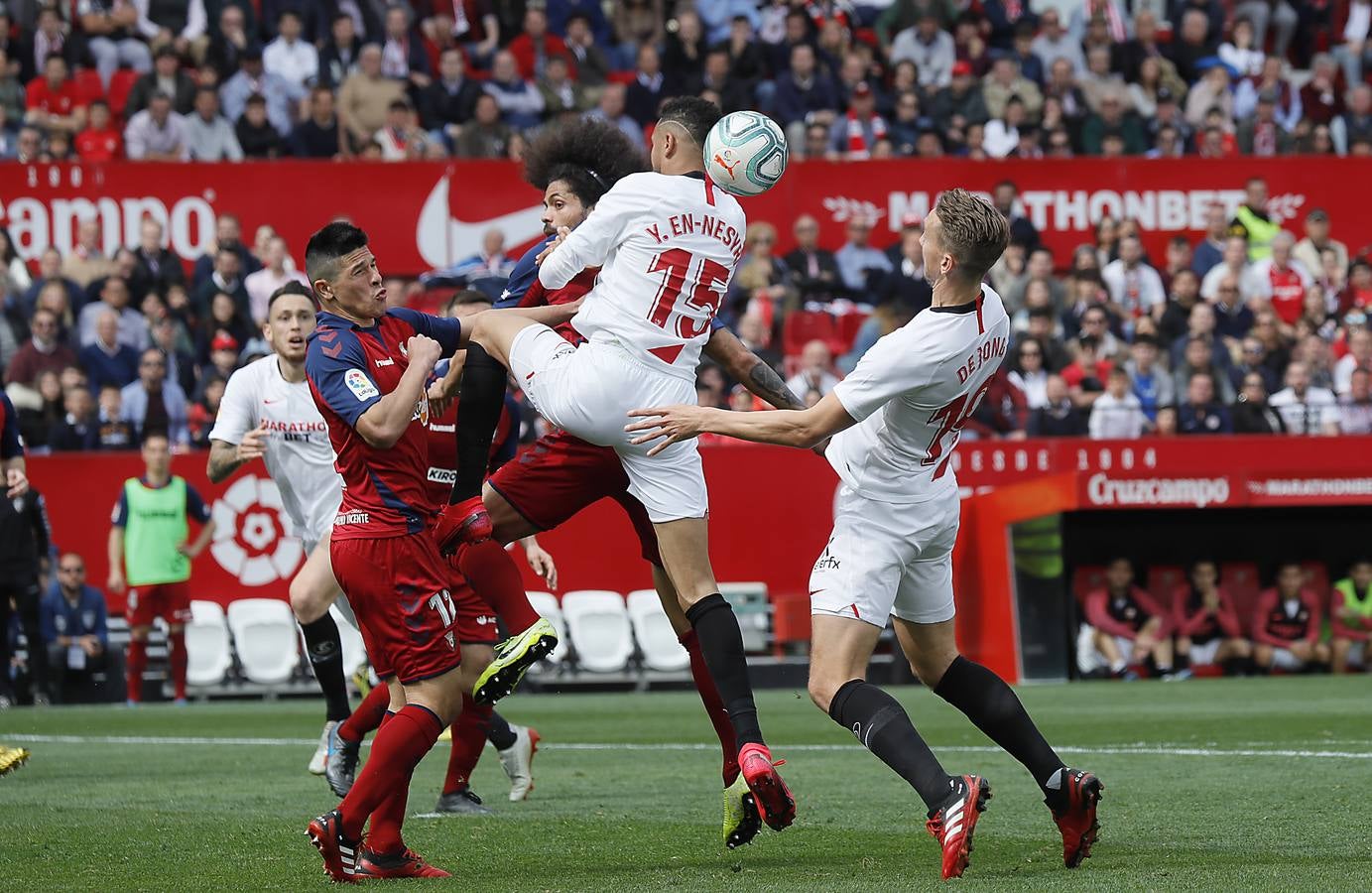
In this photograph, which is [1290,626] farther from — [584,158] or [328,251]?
[328,251]

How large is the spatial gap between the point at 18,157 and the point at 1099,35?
1334 centimetres

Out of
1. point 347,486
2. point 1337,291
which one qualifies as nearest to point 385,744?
point 347,486

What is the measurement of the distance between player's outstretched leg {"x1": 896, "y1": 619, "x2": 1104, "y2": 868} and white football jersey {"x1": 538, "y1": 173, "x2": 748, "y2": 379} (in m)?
1.26

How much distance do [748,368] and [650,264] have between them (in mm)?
761

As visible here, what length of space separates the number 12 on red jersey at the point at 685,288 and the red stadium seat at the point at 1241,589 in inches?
507

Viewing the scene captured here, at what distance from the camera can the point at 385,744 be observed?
6.20 meters

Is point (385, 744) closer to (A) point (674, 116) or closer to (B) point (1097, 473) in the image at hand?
(A) point (674, 116)

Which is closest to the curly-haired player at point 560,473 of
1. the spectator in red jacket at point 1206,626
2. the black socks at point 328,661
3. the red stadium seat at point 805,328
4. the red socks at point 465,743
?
the red socks at point 465,743

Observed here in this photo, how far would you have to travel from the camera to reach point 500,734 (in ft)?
28.4

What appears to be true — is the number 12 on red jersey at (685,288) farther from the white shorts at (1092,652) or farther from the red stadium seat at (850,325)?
the red stadium seat at (850,325)

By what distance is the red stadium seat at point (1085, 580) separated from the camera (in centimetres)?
Answer: 1814

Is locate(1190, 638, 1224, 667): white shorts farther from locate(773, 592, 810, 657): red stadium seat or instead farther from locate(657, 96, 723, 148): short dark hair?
locate(657, 96, 723, 148): short dark hair

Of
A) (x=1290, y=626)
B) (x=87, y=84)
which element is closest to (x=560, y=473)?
(x=1290, y=626)

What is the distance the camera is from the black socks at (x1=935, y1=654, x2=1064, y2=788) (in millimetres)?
6328
